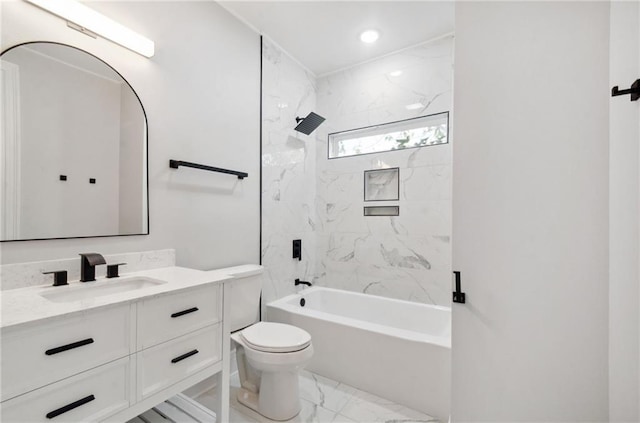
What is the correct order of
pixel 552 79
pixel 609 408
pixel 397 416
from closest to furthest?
pixel 609 408 < pixel 552 79 < pixel 397 416

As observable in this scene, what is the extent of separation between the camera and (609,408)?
1044 mm

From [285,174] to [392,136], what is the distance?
1107 millimetres

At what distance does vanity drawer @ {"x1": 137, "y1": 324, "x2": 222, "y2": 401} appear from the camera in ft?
3.62

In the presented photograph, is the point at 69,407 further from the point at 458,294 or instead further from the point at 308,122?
the point at 308,122

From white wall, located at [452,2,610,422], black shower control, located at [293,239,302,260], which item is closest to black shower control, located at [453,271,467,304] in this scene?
white wall, located at [452,2,610,422]

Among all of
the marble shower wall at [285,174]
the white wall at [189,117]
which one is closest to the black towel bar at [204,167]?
the white wall at [189,117]

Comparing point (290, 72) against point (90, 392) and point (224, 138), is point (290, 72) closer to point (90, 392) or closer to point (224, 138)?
point (224, 138)

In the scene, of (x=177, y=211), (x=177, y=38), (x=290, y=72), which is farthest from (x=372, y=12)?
(x=177, y=211)

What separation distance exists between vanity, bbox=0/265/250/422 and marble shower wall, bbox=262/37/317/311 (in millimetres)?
1122

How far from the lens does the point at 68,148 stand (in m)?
1.37

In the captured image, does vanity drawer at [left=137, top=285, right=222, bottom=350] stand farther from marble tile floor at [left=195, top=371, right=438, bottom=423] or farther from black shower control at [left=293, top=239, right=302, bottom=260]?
black shower control at [left=293, top=239, right=302, bottom=260]

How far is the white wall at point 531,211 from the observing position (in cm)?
108

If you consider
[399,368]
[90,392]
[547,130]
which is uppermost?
[547,130]

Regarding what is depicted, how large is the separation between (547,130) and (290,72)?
226cm
